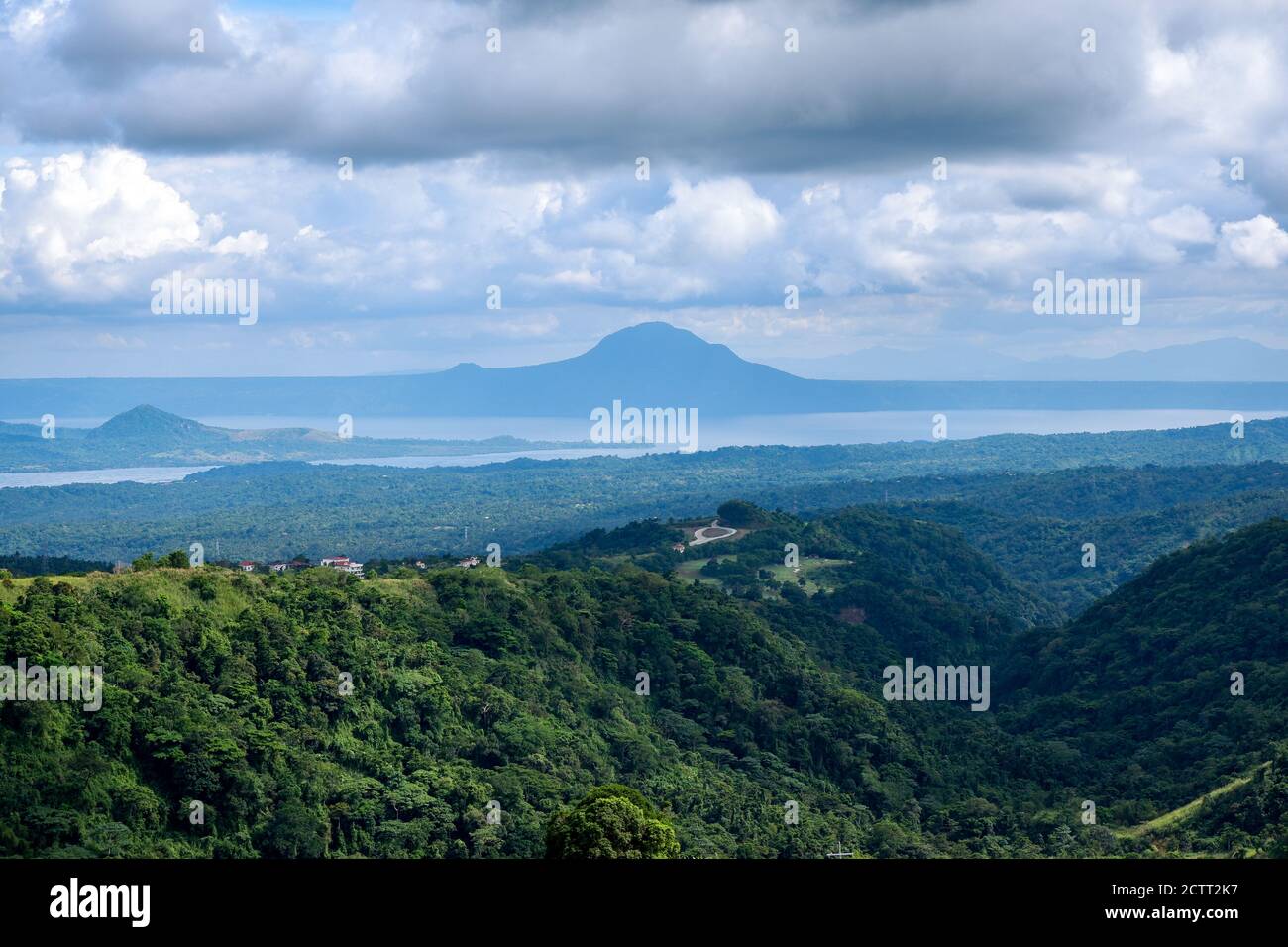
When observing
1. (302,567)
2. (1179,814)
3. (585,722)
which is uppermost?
(302,567)

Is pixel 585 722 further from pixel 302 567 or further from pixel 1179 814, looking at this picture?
pixel 302 567

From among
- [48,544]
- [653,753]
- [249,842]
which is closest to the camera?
[249,842]

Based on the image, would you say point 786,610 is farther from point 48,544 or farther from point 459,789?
point 48,544

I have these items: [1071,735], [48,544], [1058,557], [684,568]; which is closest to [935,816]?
[1071,735]

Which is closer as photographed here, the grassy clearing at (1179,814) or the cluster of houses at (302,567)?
the grassy clearing at (1179,814)

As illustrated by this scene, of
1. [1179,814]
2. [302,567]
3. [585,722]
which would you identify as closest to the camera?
[1179,814]

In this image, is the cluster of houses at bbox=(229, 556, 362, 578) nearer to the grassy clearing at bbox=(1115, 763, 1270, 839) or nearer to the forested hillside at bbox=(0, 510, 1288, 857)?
the forested hillside at bbox=(0, 510, 1288, 857)

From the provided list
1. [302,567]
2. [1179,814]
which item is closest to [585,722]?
[1179,814]

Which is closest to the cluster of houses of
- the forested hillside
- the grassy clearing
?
the forested hillside

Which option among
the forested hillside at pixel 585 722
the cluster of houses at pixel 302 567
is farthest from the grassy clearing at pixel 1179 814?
the cluster of houses at pixel 302 567

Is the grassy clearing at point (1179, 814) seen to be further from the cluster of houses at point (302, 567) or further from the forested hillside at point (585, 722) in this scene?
the cluster of houses at point (302, 567)
